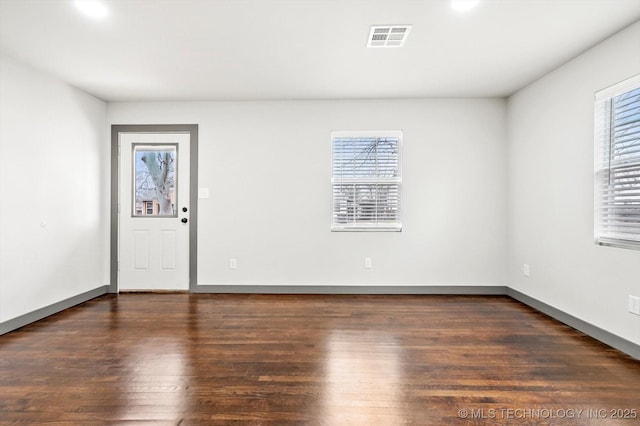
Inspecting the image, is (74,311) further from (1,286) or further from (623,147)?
(623,147)

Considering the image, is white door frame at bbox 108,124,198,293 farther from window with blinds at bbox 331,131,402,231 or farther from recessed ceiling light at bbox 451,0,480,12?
recessed ceiling light at bbox 451,0,480,12

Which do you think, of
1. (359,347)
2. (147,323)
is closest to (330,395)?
(359,347)

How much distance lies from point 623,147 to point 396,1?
2185mm

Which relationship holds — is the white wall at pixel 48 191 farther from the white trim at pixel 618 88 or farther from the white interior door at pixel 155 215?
the white trim at pixel 618 88

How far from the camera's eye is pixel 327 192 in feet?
14.6

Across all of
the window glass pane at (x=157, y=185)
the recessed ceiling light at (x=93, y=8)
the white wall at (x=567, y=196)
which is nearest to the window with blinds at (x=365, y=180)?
the white wall at (x=567, y=196)

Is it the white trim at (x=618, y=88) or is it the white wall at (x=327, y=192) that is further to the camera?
the white wall at (x=327, y=192)

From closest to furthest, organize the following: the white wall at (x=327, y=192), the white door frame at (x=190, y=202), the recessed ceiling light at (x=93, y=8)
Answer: the recessed ceiling light at (x=93, y=8), the white wall at (x=327, y=192), the white door frame at (x=190, y=202)

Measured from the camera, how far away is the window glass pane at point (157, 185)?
4.54 meters

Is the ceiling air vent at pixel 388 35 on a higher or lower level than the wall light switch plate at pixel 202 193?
higher

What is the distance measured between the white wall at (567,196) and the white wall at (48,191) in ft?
17.3

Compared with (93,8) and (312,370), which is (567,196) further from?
(93,8)

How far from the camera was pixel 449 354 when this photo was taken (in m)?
2.55

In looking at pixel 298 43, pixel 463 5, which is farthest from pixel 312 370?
pixel 463 5
